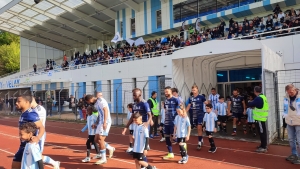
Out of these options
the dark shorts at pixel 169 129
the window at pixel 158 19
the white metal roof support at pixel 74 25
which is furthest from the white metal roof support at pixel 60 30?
the dark shorts at pixel 169 129

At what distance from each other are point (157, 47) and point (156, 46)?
261 mm

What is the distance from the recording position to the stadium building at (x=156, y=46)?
1109 cm

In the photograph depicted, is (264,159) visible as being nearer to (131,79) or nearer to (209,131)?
(209,131)

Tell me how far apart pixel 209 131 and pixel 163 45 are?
532 inches

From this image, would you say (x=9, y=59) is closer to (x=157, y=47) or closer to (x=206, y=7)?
(x=157, y=47)

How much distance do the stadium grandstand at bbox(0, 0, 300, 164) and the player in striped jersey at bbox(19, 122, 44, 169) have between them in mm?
6736

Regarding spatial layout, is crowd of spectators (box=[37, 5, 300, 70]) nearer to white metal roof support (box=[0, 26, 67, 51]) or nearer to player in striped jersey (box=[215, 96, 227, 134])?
player in striped jersey (box=[215, 96, 227, 134])

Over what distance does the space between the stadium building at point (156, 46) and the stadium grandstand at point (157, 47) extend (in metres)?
0.06

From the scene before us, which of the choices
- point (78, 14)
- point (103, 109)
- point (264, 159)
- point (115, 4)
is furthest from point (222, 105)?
point (78, 14)

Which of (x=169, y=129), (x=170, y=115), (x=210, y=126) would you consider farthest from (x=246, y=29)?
(x=169, y=129)

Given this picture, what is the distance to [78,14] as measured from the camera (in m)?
27.3

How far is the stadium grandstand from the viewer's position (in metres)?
11.1

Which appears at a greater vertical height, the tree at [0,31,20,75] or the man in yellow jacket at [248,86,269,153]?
the tree at [0,31,20,75]

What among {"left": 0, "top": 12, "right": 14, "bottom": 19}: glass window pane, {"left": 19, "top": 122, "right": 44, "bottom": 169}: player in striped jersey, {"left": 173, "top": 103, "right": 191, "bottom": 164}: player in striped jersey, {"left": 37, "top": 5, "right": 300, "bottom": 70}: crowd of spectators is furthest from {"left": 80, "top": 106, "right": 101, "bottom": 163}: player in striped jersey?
{"left": 0, "top": 12, "right": 14, "bottom": 19}: glass window pane
